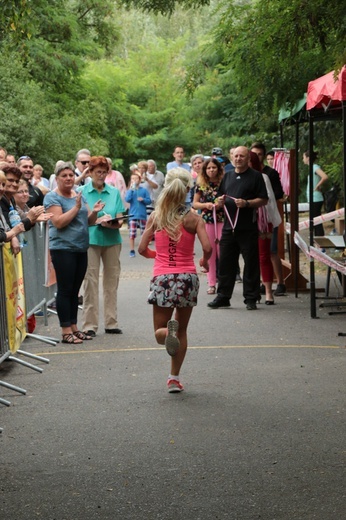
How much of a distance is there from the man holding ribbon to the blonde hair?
5423 millimetres

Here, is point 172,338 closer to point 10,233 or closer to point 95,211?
point 10,233

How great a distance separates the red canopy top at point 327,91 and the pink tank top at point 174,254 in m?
3.16

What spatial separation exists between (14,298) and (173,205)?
2.09 metres

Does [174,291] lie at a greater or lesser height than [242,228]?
lesser

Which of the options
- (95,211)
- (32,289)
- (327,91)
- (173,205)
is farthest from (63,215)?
(327,91)

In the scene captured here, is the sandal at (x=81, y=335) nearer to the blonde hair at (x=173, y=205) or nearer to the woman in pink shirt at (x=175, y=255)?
the woman in pink shirt at (x=175, y=255)

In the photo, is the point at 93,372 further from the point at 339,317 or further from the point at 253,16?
the point at 253,16

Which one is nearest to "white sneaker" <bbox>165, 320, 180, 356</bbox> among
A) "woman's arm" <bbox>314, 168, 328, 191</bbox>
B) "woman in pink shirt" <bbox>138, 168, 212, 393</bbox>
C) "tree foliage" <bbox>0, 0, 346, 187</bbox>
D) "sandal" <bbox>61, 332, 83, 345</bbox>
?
"woman in pink shirt" <bbox>138, 168, 212, 393</bbox>

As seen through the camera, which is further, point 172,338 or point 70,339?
point 70,339

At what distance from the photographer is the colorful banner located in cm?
978

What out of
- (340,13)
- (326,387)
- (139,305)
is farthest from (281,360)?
(139,305)

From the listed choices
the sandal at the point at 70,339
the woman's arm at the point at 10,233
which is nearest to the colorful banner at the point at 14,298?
the woman's arm at the point at 10,233

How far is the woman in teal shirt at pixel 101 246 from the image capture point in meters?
12.1

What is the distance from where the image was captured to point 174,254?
8789 millimetres
